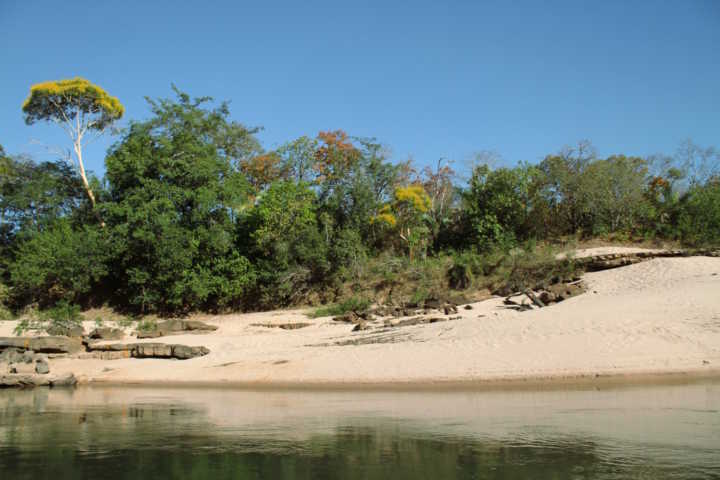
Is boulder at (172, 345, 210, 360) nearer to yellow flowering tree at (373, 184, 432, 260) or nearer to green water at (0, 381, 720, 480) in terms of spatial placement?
green water at (0, 381, 720, 480)

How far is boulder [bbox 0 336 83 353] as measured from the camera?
687 inches

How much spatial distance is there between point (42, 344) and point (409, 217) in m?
18.4

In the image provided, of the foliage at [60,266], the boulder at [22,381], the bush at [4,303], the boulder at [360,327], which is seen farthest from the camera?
the foliage at [60,266]

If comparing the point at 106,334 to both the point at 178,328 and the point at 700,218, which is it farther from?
the point at 700,218

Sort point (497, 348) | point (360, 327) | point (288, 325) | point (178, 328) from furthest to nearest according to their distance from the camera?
1. point (178, 328)
2. point (288, 325)
3. point (360, 327)
4. point (497, 348)

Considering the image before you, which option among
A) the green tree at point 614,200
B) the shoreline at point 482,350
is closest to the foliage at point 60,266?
the shoreline at point 482,350

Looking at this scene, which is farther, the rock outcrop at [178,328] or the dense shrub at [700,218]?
the dense shrub at [700,218]

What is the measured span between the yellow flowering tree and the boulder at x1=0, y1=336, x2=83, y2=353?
16.0 m

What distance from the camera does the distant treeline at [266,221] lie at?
2633cm

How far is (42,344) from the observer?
1744cm

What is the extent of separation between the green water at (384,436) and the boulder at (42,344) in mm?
5558

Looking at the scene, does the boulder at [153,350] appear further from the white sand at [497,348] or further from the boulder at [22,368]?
the boulder at [22,368]

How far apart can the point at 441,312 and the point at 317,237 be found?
9455 mm

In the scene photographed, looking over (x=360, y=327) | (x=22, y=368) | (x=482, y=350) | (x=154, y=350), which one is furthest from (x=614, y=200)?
(x=22, y=368)
